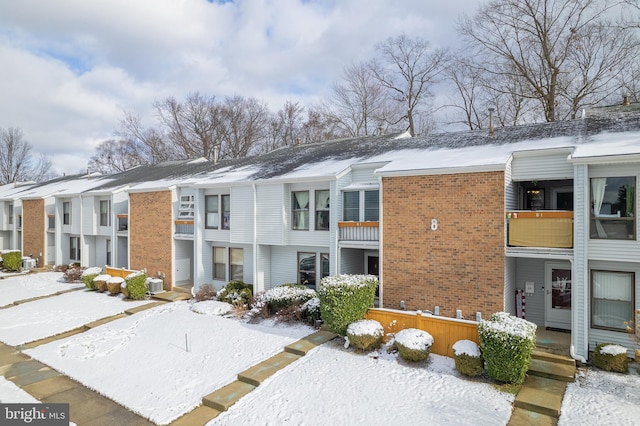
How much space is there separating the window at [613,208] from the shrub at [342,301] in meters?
6.58

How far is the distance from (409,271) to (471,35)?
23329 millimetres

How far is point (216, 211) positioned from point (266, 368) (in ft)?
32.8

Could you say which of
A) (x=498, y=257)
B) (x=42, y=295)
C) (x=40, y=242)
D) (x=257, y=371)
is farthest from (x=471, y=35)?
(x=40, y=242)

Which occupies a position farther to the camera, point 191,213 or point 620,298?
point 191,213

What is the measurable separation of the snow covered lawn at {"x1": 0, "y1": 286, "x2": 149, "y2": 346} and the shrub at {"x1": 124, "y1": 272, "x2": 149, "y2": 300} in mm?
434

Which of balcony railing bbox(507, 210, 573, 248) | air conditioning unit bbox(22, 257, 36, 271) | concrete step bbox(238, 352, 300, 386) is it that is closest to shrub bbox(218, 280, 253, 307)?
concrete step bbox(238, 352, 300, 386)

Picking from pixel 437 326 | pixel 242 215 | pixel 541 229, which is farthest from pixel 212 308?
pixel 541 229

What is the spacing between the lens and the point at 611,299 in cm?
1052

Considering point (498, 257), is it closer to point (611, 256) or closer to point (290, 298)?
point (611, 256)

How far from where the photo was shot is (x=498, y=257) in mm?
11289

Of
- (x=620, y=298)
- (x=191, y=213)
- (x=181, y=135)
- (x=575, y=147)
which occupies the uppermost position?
(x=181, y=135)

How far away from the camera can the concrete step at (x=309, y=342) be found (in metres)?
11.4

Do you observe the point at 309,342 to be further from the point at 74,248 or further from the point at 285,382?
the point at 74,248

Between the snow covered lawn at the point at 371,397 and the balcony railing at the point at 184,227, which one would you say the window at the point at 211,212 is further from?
the snow covered lawn at the point at 371,397
